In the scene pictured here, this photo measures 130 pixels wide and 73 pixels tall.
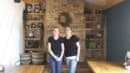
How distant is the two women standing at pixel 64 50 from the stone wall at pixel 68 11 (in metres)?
2.56

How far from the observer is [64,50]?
690cm

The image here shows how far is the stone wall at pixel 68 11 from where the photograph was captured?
9359 mm

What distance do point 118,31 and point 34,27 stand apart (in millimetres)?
3028

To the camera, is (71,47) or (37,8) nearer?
(71,47)

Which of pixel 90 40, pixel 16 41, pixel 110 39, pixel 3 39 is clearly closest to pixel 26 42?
pixel 16 41

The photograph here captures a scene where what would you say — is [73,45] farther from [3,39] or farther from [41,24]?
[41,24]

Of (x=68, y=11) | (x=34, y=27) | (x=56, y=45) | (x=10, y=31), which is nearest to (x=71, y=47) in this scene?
(x=56, y=45)

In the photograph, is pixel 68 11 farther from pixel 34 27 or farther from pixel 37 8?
pixel 34 27

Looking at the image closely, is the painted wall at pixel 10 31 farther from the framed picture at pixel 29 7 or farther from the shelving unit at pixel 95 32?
the shelving unit at pixel 95 32

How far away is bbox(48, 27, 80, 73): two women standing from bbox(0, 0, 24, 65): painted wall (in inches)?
81.1

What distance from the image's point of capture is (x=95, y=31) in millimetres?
9984

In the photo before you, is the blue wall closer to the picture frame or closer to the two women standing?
the two women standing

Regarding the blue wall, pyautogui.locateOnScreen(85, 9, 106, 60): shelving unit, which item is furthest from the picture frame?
the blue wall

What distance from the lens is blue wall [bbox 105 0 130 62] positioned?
23.7 ft
